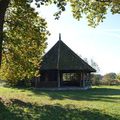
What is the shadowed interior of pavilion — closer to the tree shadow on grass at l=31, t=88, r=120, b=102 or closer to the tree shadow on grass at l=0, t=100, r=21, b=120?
the tree shadow on grass at l=31, t=88, r=120, b=102

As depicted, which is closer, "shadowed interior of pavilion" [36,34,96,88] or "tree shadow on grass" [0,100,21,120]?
"tree shadow on grass" [0,100,21,120]

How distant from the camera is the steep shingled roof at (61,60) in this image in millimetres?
52031

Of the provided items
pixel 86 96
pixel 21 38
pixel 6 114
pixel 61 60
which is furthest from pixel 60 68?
pixel 6 114

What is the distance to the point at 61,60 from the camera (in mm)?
53281

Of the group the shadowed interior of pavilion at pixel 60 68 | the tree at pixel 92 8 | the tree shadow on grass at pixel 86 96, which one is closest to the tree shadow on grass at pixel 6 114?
the tree at pixel 92 8

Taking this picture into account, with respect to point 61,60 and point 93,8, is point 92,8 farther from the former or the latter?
point 61,60

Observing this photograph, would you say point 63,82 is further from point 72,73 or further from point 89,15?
point 89,15

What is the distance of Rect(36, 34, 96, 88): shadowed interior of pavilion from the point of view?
52250 mm

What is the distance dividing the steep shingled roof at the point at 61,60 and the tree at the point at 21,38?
755 inches

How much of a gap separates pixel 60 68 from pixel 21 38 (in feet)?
71.6

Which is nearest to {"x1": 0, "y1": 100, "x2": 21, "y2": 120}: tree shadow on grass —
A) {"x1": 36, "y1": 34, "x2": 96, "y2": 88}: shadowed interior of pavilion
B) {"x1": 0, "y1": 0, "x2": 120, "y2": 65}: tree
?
{"x1": 0, "y1": 0, "x2": 120, "y2": 65}: tree

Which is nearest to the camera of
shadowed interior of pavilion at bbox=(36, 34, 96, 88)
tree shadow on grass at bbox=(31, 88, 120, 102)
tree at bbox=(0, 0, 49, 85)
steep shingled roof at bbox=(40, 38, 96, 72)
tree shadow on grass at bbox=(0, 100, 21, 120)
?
tree shadow on grass at bbox=(0, 100, 21, 120)

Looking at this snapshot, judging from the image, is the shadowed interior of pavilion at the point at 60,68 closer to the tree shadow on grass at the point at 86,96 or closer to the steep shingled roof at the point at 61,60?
the steep shingled roof at the point at 61,60

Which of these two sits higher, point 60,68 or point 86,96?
point 60,68
